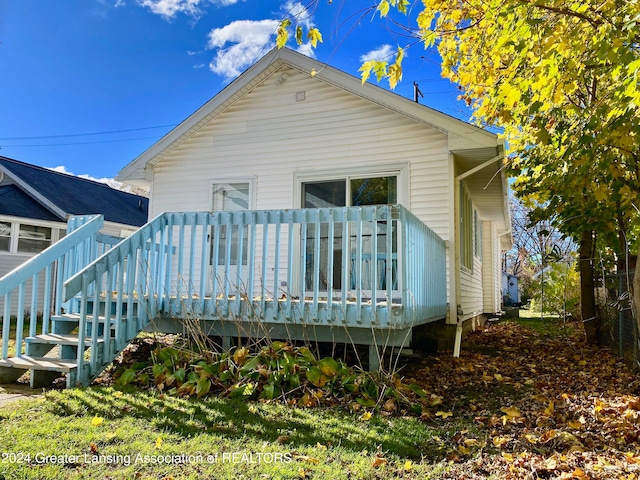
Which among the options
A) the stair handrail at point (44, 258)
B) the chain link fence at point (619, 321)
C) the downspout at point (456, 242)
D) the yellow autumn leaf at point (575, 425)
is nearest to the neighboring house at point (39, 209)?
the stair handrail at point (44, 258)

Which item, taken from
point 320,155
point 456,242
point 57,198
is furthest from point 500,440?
point 57,198

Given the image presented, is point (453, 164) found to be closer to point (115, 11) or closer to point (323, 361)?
point (323, 361)

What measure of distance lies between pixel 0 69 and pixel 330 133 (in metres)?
12.7

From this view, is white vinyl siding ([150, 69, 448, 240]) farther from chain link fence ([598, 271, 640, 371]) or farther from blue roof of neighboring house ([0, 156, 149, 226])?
blue roof of neighboring house ([0, 156, 149, 226])

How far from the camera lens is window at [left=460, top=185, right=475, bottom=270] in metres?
8.26

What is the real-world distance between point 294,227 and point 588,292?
18.2 feet

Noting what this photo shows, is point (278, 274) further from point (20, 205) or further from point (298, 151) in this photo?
point (20, 205)

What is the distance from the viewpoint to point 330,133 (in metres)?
7.62

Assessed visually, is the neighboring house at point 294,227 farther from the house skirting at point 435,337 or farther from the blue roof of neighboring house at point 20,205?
the blue roof of neighboring house at point 20,205

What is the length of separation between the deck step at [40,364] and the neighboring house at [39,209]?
9.68m

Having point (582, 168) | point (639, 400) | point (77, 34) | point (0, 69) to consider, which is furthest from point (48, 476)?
point (0, 69)

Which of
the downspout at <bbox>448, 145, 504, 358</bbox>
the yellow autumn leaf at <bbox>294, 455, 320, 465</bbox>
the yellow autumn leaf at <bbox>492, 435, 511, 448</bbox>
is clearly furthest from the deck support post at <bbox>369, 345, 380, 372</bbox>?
the downspout at <bbox>448, 145, 504, 358</bbox>

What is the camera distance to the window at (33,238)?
13641mm

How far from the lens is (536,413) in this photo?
12.6 feet
